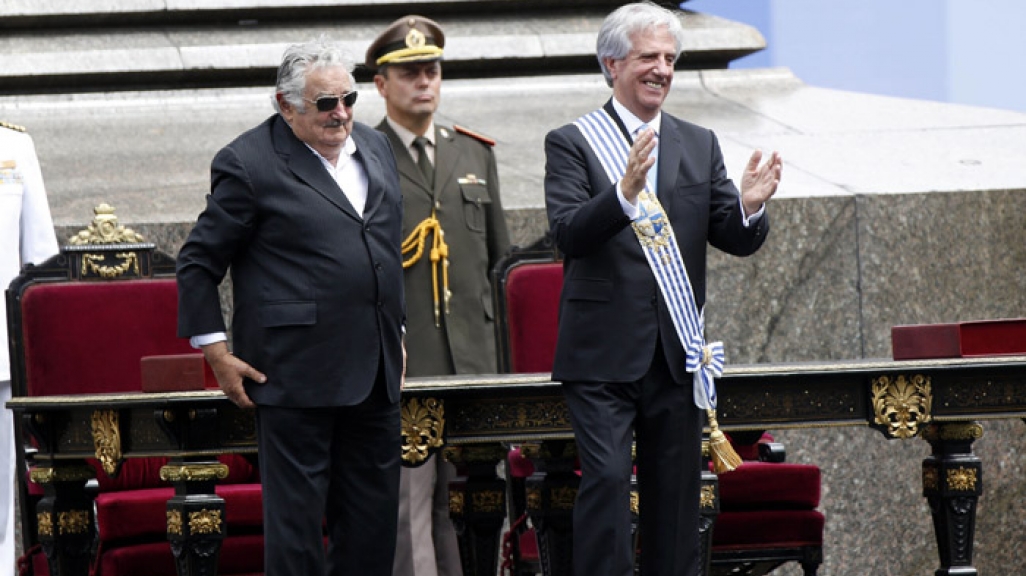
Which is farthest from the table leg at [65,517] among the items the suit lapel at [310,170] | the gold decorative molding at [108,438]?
the suit lapel at [310,170]

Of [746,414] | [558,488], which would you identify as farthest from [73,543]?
[746,414]

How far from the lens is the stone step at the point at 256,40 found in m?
7.14

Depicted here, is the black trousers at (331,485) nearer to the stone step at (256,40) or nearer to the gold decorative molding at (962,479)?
the gold decorative molding at (962,479)

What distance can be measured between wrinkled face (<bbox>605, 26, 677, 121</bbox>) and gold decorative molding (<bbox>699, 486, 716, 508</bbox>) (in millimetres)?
969

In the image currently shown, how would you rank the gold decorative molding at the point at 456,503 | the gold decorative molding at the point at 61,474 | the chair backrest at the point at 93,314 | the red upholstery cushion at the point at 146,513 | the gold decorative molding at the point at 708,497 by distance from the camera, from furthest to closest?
the chair backrest at the point at 93,314 → the gold decorative molding at the point at 456,503 → the red upholstery cushion at the point at 146,513 → the gold decorative molding at the point at 61,474 → the gold decorative molding at the point at 708,497

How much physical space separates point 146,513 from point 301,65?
55.2 inches

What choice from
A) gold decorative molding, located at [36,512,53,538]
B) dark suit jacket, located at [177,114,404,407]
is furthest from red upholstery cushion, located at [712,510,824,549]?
gold decorative molding, located at [36,512,53,538]

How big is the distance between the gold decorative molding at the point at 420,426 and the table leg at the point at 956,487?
1.30 meters

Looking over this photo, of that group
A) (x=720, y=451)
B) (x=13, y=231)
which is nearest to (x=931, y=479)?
(x=720, y=451)

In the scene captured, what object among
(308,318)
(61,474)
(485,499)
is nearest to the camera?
(308,318)

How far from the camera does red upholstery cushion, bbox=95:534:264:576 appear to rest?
4824 millimetres

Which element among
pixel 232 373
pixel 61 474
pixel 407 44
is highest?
pixel 407 44

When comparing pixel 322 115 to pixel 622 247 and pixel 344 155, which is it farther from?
pixel 622 247

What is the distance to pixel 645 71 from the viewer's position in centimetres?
417
